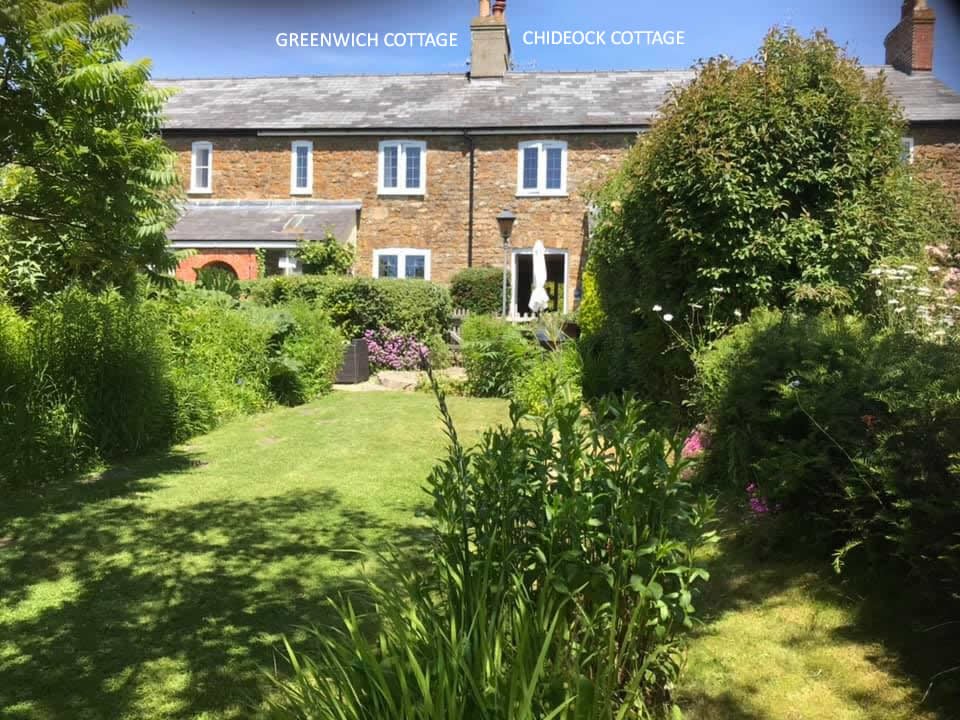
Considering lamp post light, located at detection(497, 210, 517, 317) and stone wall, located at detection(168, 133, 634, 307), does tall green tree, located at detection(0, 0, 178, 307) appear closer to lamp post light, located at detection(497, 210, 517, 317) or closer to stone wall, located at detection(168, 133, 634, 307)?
lamp post light, located at detection(497, 210, 517, 317)

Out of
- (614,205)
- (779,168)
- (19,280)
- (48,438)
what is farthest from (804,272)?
(19,280)

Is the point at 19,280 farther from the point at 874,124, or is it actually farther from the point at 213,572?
the point at 874,124

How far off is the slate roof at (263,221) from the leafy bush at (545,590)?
21.0 metres

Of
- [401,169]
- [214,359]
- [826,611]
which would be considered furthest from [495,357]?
[401,169]

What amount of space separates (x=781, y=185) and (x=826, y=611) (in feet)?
14.2

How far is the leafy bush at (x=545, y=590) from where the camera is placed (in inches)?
83.4

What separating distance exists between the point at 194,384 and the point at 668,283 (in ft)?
20.1

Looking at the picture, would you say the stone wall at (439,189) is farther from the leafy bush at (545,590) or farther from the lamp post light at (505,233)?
the leafy bush at (545,590)

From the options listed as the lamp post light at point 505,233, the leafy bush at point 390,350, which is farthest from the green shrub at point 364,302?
the lamp post light at point 505,233

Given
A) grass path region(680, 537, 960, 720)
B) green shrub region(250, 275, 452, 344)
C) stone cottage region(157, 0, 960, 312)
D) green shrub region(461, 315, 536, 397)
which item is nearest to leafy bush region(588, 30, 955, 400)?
grass path region(680, 537, 960, 720)

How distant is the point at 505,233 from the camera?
20.1 meters

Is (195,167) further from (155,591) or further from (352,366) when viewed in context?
(155,591)

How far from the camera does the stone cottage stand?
77.0ft

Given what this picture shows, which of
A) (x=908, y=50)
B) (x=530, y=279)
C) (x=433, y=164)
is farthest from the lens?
(x=530, y=279)
